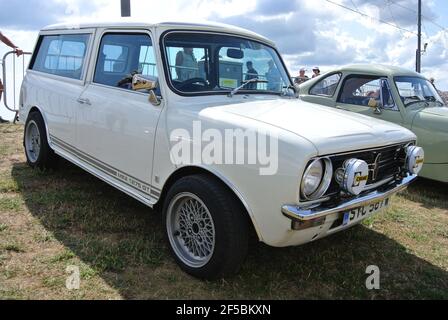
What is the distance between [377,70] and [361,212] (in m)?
3.97

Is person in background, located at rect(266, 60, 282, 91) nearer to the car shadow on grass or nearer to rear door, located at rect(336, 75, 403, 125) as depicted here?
the car shadow on grass

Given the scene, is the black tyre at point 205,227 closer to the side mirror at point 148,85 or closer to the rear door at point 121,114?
the rear door at point 121,114

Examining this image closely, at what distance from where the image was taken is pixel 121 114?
3875 mm

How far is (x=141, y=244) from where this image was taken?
3.84 metres

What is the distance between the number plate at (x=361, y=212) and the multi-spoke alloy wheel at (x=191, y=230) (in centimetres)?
98

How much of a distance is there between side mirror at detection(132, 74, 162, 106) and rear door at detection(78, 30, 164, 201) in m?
0.05

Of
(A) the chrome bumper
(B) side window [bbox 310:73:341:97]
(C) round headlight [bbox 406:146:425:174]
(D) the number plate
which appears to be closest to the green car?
(B) side window [bbox 310:73:341:97]

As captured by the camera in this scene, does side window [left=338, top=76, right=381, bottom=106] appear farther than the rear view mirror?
Yes

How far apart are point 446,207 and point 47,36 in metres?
5.59

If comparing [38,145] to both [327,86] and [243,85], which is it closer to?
[243,85]

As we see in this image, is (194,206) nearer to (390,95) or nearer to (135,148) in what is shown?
(135,148)

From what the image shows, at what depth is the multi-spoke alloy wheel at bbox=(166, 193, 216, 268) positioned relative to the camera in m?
3.29

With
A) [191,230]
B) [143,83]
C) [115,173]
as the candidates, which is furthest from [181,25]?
[191,230]

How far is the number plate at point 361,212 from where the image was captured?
10.5ft
